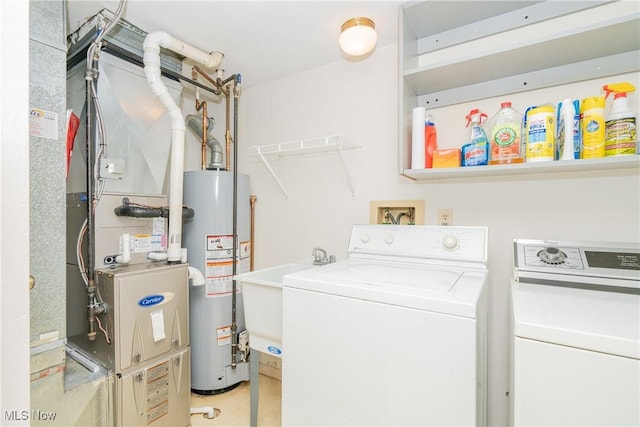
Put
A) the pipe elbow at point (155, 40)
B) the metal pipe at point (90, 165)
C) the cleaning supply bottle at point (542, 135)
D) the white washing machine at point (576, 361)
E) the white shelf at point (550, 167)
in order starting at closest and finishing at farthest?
the white washing machine at point (576, 361)
the white shelf at point (550, 167)
the cleaning supply bottle at point (542, 135)
the metal pipe at point (90, 165)
the pipe elbow at point (155, 40)

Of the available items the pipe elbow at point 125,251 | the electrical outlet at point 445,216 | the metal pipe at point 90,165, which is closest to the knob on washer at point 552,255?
the electrical outlet at point 445,216

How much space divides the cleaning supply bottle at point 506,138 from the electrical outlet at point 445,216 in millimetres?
374

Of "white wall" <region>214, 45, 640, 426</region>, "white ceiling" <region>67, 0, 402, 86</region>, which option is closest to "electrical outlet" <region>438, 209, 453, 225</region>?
"white wall" <region>214, 45, 640, 426</region>

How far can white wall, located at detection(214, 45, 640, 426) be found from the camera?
1333mm

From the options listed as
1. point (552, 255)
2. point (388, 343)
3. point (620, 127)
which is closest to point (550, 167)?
point (620, 127)

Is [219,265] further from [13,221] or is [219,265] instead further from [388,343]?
[13,221]

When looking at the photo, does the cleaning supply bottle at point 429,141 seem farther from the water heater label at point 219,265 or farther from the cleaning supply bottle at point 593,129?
the water heater label at point 219,265

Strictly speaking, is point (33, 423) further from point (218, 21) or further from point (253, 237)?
point (218, 21)

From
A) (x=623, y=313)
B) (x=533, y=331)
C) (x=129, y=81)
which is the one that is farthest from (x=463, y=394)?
(x=129, y=81)

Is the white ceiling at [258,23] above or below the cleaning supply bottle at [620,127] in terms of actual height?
above

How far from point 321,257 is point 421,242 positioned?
2.57 feet

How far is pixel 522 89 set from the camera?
1445 millimetres

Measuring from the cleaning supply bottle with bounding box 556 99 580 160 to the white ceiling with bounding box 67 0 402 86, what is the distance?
0.95m

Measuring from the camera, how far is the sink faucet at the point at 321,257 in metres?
2.01
